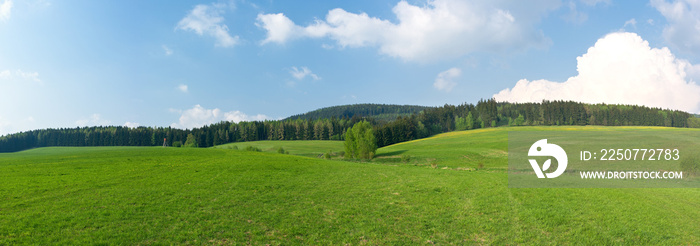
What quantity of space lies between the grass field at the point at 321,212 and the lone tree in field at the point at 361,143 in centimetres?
5056

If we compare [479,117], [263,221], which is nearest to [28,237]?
[263,221]

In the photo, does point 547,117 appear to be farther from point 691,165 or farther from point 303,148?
point 691,165

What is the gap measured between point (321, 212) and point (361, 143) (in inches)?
2431

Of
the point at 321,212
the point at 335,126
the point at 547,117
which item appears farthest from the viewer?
the point at 547,117

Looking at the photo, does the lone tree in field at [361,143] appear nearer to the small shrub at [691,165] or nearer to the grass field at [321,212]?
the grass field at [321,212]

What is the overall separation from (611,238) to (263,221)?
57.8 ft

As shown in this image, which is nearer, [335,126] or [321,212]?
[321,212]

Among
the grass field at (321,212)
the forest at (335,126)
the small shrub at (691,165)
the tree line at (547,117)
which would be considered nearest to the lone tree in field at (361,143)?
the grass field at (321,212)

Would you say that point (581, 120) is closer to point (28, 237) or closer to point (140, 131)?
point (28, 237)

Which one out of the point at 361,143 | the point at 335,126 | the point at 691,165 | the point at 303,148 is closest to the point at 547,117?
the point at 335,126

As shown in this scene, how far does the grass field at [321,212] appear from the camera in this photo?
14461mm

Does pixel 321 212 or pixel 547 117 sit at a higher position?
pixel 547 117

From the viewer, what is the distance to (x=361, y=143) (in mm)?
Result: 79812

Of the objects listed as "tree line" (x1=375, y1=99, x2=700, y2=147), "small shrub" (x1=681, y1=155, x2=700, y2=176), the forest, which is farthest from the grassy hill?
"small shrub" (x1=681, y1=155, x2=700, y2=176)
